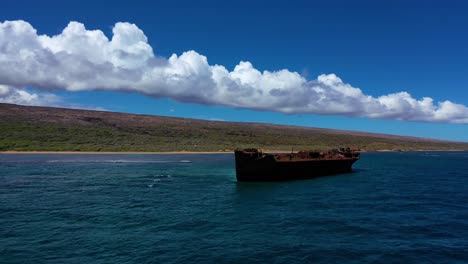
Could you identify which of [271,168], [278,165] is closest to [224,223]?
[271,168]

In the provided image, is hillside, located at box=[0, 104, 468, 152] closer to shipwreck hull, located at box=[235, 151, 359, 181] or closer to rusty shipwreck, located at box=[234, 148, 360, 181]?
rusty shipwreck, located at box=[234, 148, 360, 181]

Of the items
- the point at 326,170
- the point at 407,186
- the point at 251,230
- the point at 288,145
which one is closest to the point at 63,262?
the point at 251,230

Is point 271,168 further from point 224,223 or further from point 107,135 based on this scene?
point 107,135

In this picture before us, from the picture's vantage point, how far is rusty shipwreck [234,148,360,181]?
4462 centimetres

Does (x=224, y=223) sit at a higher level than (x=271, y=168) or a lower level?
lower

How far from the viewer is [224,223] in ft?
78.8

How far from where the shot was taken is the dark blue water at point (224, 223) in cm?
1780

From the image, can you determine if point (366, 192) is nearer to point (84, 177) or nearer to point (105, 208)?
point (105, 208)

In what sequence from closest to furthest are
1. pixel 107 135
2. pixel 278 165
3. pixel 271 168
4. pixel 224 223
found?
pixel 224 223, pixel 271 168, pixel 278 165, pixel 107 135

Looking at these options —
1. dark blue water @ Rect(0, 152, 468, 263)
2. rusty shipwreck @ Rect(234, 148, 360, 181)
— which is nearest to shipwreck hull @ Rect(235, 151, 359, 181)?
rusty shipwreck @ Rect(234, 148, 360, 181)

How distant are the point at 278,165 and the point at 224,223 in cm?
2274

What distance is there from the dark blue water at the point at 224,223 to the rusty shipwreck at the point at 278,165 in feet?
14.3

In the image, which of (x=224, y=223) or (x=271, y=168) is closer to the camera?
(x=224, y=223)

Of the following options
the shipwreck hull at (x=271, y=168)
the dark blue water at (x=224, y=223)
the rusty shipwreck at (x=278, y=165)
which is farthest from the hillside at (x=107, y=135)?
the dark blue water at (x=224, y=223)
